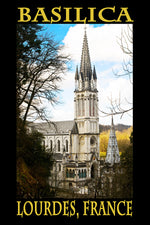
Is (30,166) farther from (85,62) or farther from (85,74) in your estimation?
(85,62)

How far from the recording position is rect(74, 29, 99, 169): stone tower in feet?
218

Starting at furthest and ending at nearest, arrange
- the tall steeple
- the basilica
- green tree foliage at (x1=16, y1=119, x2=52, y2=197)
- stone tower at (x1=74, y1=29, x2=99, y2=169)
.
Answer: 1. the tall steeple
2. stone tower at (x1=74, y1=29, x2=99, y2=169)
3. the basilica
4. green tree foliage at (x1=16, y1=119, x2=52, y2=197)

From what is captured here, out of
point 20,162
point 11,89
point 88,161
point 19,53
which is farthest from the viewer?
point 88,161

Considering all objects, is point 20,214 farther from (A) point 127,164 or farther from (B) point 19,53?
(B) point 19,53

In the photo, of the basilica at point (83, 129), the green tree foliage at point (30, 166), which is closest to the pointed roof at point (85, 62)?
the basilica at point (83, 129)

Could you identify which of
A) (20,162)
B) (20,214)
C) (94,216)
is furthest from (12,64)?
(20,162)

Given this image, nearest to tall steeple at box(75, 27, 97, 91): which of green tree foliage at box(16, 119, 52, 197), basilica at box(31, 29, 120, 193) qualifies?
basilica at box(31, 29, 120, 193)

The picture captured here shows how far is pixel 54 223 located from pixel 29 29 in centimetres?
1085

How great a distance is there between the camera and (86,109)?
6688cm

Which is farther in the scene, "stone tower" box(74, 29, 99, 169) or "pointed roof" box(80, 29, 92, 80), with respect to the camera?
"pointed roof" box(80, 29, 92, 80)

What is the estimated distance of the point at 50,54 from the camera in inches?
643

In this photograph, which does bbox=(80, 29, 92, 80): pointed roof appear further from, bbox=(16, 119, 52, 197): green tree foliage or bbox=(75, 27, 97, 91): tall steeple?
bbox=(16, 119, 52, 197): green tree foliage

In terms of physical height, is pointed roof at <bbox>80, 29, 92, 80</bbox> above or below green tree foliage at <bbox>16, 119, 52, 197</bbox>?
above

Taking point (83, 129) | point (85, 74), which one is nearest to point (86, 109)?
point (83, 129)
